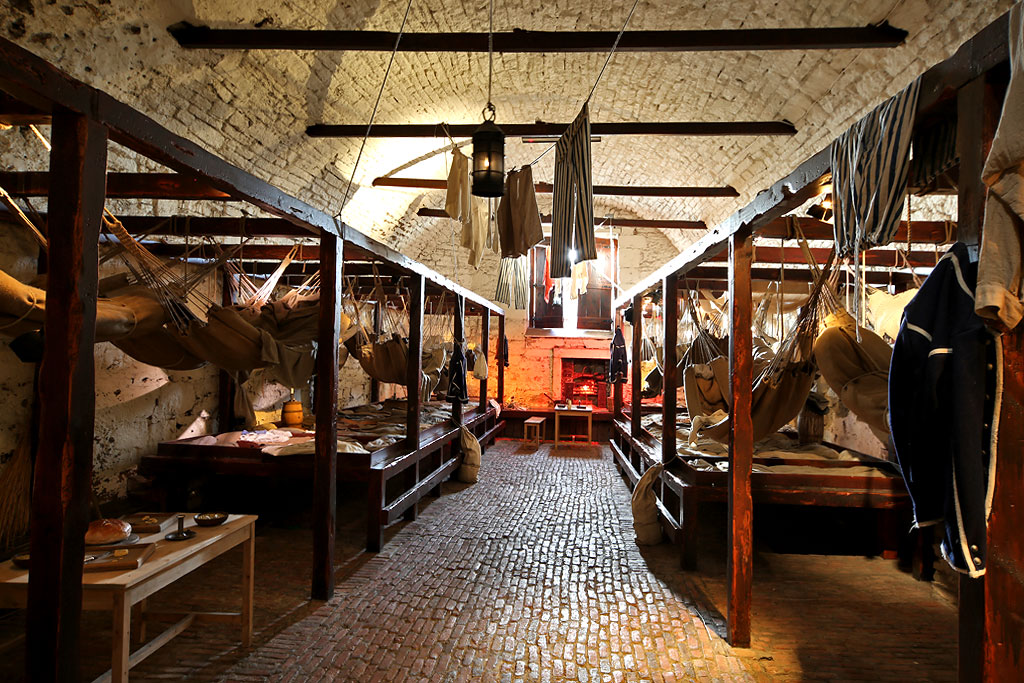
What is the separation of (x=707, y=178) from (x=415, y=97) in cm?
339

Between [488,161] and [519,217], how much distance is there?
708 millimetres

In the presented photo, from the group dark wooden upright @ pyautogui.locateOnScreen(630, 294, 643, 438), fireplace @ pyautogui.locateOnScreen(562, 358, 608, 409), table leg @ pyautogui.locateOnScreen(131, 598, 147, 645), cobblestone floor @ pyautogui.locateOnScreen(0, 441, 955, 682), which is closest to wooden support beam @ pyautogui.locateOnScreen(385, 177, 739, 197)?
dark wooden upright @ pyautogui.locateOnScreen(630, 294, 643, 438)

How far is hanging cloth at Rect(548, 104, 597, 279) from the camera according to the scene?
3.17 m

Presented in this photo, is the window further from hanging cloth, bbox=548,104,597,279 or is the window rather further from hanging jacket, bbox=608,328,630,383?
hanging cloth, bbox=548,104,597,279

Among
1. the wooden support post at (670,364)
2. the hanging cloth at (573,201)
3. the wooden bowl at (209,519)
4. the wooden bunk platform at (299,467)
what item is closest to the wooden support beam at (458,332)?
the wooden bunk platform at (299,467)

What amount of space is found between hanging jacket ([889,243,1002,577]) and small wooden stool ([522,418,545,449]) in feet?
25.0

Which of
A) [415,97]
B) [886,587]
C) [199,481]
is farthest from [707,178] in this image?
[199,481]

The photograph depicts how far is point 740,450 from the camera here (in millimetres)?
2846

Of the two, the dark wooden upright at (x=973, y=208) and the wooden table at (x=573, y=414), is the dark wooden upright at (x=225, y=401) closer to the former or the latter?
the wooden table at (x=573, y=414)

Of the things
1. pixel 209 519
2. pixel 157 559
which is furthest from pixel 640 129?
pixel 157 559

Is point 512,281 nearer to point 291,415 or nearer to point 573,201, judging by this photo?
point 291,415

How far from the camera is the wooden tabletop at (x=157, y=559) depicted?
175cm

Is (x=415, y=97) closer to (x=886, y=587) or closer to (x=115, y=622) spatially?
(x=115, y=622)

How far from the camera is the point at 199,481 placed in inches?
171
